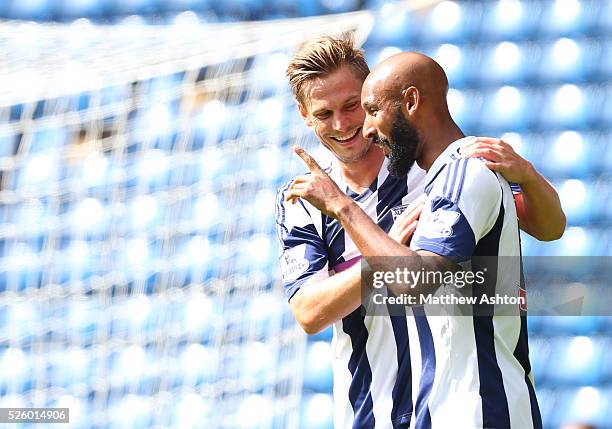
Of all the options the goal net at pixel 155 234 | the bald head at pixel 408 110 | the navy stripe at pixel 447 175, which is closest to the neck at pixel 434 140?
the bald head at pixel 408 110

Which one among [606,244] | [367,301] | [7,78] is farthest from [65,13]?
[367,301]

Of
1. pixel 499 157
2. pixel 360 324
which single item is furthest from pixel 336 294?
pixel 499 157

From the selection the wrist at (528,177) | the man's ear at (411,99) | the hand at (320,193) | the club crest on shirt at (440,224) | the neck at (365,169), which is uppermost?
the neck at (365,169)

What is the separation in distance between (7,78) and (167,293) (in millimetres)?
1174

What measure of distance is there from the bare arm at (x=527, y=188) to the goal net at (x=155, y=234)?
2244mm

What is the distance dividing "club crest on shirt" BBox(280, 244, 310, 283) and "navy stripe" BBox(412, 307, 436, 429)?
36 centimetres

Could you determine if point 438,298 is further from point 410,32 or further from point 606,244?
point 410,32

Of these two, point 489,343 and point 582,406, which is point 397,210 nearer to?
point 489,343

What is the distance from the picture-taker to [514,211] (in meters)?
1.93

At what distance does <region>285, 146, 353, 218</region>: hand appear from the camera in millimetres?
Answer: 1940

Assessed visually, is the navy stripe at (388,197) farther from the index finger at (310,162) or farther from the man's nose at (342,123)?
the index finger at (310,162)

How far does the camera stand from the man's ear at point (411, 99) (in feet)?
6.49

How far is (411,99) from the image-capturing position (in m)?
1.98

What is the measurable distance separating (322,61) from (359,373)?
2.36 ft
